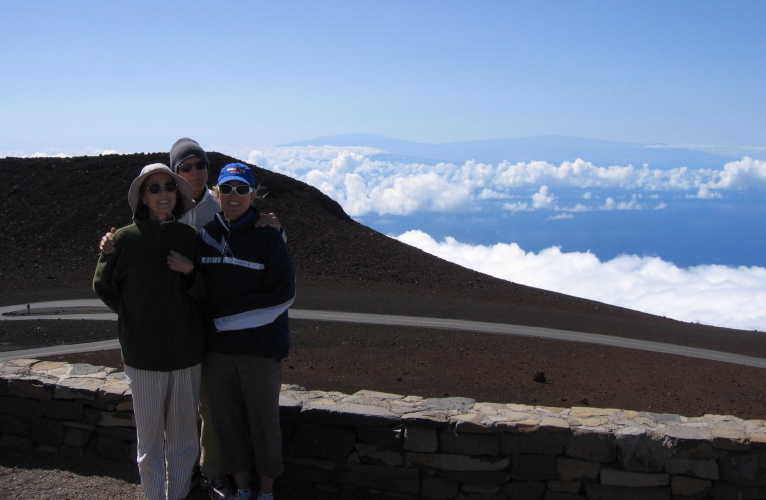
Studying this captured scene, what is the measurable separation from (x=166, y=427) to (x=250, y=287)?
109 cm

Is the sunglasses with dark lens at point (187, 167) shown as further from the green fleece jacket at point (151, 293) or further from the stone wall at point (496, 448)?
the stone wall at point (496, 448)

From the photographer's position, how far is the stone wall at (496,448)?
4.23 metres

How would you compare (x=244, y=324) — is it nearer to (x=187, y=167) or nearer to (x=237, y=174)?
(x=237, y=174)

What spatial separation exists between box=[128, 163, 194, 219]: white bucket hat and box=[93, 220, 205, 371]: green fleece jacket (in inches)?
7.1

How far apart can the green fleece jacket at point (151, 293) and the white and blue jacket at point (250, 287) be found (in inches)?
6.4

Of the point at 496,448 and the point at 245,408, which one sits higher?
the point at 245,408

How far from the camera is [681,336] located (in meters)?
21.4

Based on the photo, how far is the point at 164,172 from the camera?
159 inches

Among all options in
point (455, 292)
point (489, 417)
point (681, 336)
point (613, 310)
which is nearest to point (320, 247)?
point (455, 292)

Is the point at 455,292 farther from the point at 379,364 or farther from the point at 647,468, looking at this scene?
the point at 647,468

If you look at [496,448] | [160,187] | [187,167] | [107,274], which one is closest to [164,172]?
[160,187]

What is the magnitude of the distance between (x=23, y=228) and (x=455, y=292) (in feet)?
59.5

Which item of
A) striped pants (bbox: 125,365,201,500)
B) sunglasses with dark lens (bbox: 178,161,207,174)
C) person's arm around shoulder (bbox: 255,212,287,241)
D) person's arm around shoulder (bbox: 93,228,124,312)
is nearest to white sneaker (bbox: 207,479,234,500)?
striped pants (bbox: 125,365,201,500)

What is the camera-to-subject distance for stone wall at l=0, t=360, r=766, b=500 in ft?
13.9
